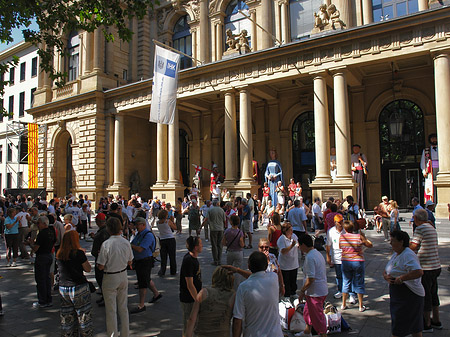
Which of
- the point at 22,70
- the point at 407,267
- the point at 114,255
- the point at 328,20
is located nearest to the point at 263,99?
the point at 328,20

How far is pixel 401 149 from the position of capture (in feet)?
67.6

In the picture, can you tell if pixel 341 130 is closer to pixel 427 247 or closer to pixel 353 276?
pixel 353 276

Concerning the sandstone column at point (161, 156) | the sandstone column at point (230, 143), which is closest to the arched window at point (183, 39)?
the sandstone column at point (161, 156)

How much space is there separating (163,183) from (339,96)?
40.6 ft

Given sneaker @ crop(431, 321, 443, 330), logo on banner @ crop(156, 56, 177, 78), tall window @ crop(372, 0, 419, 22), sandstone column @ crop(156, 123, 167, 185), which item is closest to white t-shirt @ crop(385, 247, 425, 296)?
sneaker @ crop(431, 321, 443, 330)

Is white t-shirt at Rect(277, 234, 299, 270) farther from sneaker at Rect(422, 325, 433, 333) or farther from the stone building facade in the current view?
the stone building facade

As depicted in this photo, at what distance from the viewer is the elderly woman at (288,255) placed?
6.36m

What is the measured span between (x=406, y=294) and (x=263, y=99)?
68.5 feet

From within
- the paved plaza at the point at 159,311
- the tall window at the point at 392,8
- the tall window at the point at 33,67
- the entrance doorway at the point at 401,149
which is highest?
the tall window at the point at 33,67

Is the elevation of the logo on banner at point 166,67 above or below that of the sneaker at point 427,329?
above

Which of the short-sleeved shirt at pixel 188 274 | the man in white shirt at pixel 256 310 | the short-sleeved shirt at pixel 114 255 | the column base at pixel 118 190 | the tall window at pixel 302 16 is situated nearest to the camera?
the man in white shirt at pixel 256 310

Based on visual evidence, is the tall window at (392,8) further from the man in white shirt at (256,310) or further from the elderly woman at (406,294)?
the man in white shirt at (256,310)

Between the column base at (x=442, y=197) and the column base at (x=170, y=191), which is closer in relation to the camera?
the column base at (x=442, y=197)

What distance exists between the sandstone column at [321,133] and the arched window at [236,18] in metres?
8.86
